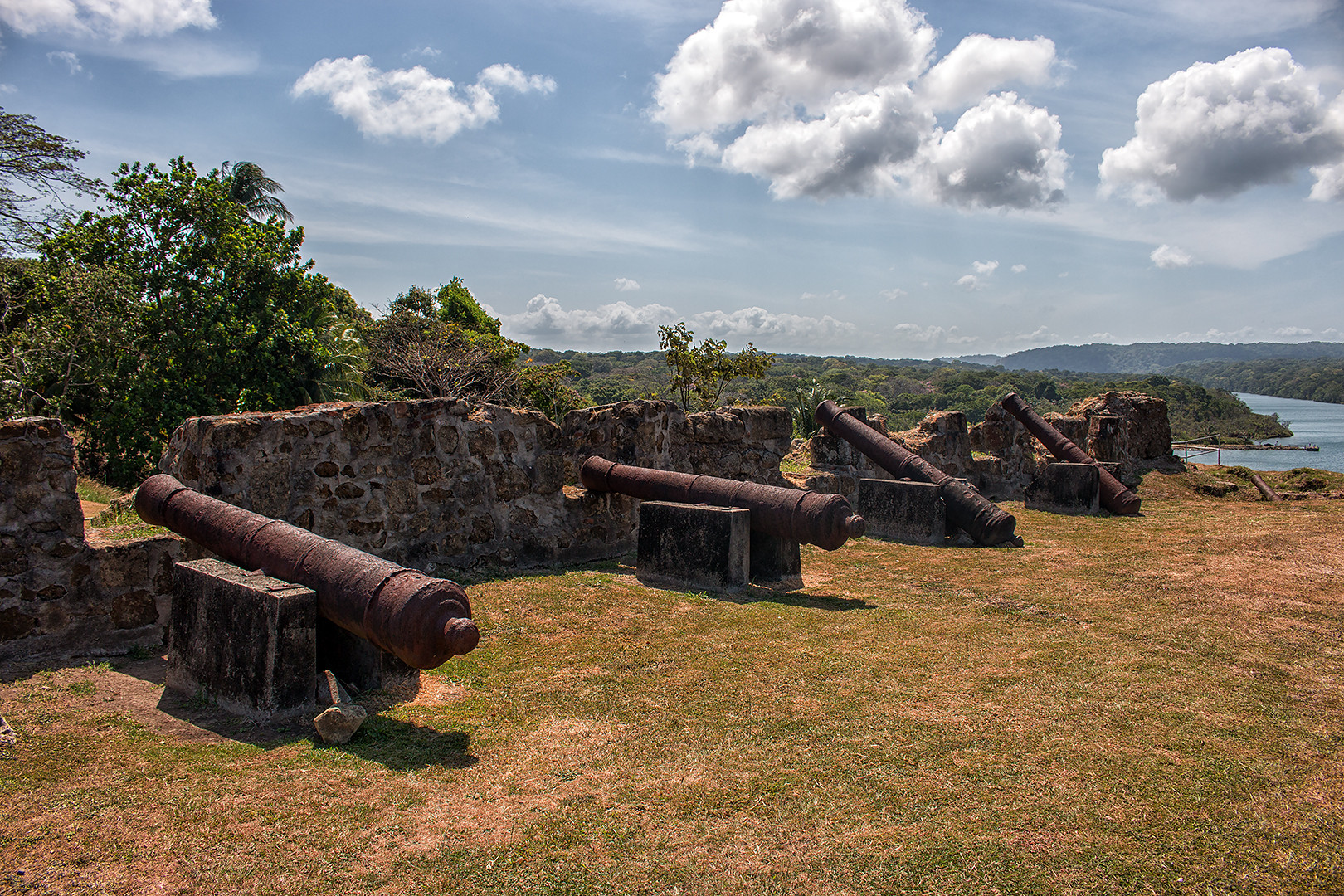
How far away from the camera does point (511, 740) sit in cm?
398

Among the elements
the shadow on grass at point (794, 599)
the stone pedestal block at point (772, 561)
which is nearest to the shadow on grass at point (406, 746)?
the shadow on grass at point (794, 599)

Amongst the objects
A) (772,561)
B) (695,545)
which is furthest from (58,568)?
(772,561)

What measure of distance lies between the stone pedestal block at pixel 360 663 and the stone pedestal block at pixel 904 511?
8238mm

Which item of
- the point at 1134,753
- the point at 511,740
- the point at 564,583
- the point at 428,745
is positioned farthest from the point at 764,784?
the point at 564,583

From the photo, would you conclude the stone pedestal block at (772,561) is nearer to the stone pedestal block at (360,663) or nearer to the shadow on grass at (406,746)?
the stone pedestal block at (360,663)

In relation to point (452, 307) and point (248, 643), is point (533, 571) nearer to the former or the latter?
point (248, 643)

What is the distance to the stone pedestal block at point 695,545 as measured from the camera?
7.36m

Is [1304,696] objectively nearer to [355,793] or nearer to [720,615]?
[720,615]

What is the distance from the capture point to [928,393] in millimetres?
95750

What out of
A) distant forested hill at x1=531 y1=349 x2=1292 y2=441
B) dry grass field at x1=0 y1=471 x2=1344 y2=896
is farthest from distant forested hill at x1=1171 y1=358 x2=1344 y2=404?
dry grass field at x1=0 y1=471 x2=1344 y2=896

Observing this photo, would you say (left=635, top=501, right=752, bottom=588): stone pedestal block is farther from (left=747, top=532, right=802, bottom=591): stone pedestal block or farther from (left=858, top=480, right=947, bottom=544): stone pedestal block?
(left=858, top=480, right=947, bottom=544): stone pedestal block

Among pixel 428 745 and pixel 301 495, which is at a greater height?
pixel 301 495

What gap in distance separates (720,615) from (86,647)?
179 inches

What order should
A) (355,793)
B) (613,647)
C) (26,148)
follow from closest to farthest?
(355,793)
(613,647)
(26,148)
